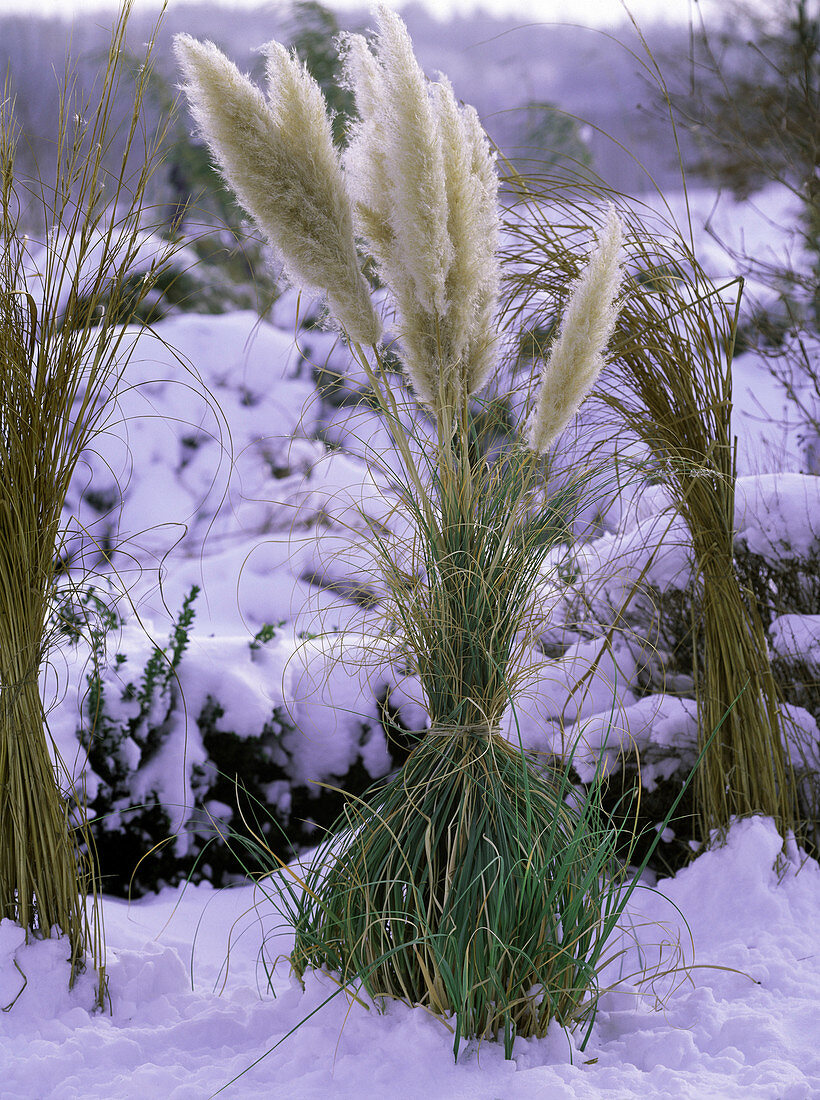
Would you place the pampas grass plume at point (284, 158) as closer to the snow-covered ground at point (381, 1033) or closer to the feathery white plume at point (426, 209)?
the feathery white plume at point (426, 209)

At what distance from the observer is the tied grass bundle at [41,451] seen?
46.6 inches

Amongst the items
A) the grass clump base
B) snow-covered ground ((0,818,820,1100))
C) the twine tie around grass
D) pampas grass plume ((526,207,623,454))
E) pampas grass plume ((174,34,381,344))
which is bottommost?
snow-covered ground ((0,818,820,1100))

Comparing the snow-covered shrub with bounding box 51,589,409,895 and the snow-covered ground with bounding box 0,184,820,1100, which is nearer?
the snow-covered ground with bounding box 0,184,820,1100

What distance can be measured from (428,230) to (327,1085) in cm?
109

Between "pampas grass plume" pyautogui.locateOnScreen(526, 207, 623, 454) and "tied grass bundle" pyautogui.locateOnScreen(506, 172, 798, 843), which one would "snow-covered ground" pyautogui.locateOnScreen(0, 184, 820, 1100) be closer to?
"tied grass bundle" pyautogui.locateOnScreen(506, 172, 798, 843)

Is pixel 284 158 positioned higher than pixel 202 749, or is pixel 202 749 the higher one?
pixel 284 158

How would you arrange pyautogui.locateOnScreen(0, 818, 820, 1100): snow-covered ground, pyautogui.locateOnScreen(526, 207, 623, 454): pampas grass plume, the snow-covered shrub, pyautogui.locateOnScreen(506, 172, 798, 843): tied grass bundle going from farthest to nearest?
the snow-covered shrub, pyautogui.locateOnScreen(506, 172, 798, 843): tied grass bundle, pyautogui.locateOnScreen(526, 207, 623, 454): pampas grass plume, pyautogui.locateOnScreen(0, 818, 820, 1100): snow-covered ground

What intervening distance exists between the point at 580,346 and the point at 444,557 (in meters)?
0.35

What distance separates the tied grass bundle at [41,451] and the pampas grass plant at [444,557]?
0.21 meters

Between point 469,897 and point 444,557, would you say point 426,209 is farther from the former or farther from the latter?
point 469,897

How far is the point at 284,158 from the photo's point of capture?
1112 mm

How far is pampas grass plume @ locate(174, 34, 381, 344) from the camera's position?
3.56 feet

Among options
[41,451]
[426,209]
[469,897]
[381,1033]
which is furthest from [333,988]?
[426,209]


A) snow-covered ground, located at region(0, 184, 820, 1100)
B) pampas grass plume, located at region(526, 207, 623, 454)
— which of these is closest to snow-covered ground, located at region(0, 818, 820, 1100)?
snow-covered ground, located at region(0, 184, 820, 1100)
